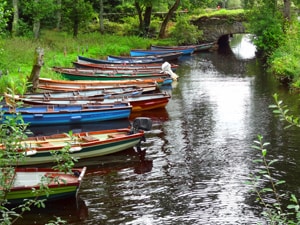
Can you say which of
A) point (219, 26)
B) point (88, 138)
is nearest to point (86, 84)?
point (88, 138)

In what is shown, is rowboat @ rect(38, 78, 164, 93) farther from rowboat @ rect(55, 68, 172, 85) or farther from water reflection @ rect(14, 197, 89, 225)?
water reflection @ rect(14, 197, 89, 225)

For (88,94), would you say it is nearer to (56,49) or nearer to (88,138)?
(88,138)

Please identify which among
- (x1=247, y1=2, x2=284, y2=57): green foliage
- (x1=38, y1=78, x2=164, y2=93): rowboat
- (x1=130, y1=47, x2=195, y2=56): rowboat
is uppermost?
(x1=247, y1=2, x2=284, y2=57): green foliage

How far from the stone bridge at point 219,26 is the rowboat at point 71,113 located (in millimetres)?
32614

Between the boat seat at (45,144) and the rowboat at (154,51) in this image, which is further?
the rowboat at (154,51)

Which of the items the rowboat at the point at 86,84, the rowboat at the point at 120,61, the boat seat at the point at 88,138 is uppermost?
the rowboat at the point at 120,61

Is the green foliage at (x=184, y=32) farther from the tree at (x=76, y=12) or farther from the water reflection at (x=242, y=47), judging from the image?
the tree at (x=76, y=12)

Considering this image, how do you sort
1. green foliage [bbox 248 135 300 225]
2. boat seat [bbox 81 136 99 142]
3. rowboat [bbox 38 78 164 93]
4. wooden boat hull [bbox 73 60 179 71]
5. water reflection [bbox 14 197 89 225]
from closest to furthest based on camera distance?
green foliage [bbox 248 135 300 225], water reflection [bbox 14 197 89 225], boat seat [bbox 81 136 99 142], rowboat [bbox 38 78 164 93], wooden boat hull [bbox 73 60 179 71]

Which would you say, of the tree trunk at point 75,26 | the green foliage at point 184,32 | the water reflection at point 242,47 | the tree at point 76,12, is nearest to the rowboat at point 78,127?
the tree at point 76,12

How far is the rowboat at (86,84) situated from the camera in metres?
27.5

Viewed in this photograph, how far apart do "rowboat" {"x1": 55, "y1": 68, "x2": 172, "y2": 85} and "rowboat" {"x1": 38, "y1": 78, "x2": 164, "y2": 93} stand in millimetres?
1559

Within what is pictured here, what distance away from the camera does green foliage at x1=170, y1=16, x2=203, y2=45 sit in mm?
51281

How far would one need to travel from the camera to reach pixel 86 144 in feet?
57.3

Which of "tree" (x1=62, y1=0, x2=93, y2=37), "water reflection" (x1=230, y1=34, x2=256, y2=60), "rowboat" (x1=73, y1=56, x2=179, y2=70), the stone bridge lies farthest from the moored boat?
the stone bridge
